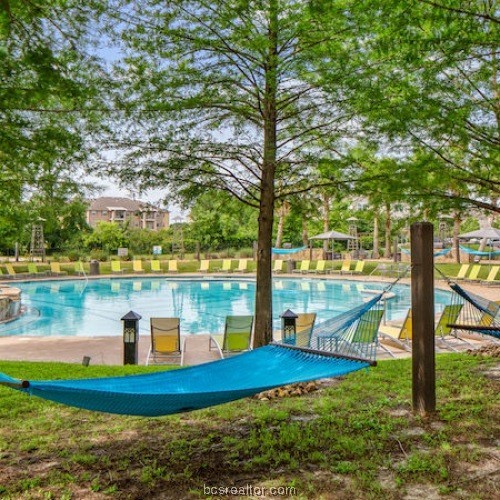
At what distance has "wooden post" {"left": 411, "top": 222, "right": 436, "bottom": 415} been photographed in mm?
3729

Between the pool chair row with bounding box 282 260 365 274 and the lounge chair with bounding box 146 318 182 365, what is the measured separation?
54.7ft

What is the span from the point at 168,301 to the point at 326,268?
10.3 metres

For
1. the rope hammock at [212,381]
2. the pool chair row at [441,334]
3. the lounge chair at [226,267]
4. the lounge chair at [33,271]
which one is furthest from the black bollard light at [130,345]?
the lounge chair at [226,267]

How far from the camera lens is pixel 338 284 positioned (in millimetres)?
20672

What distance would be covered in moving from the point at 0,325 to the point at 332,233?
17972 mm

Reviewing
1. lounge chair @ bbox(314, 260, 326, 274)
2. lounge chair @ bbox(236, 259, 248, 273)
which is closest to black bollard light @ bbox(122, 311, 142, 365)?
lounge chair @ bbox(314, 260, 326, 274)

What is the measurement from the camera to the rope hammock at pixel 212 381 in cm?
254

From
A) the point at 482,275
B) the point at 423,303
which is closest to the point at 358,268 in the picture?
the point at 482,275

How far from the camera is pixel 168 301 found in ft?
54.3

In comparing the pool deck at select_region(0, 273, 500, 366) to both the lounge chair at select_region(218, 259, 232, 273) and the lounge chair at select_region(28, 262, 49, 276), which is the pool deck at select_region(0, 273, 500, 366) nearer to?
the lounge chair at select_region(28, 262, 49, 276)

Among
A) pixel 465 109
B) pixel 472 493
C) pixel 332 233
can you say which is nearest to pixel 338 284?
pixel 332 233

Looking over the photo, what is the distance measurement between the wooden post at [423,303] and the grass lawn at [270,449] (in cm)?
40

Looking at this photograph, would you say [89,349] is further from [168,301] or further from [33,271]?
[33,271]

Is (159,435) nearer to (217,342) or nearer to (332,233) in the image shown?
(217,342)
